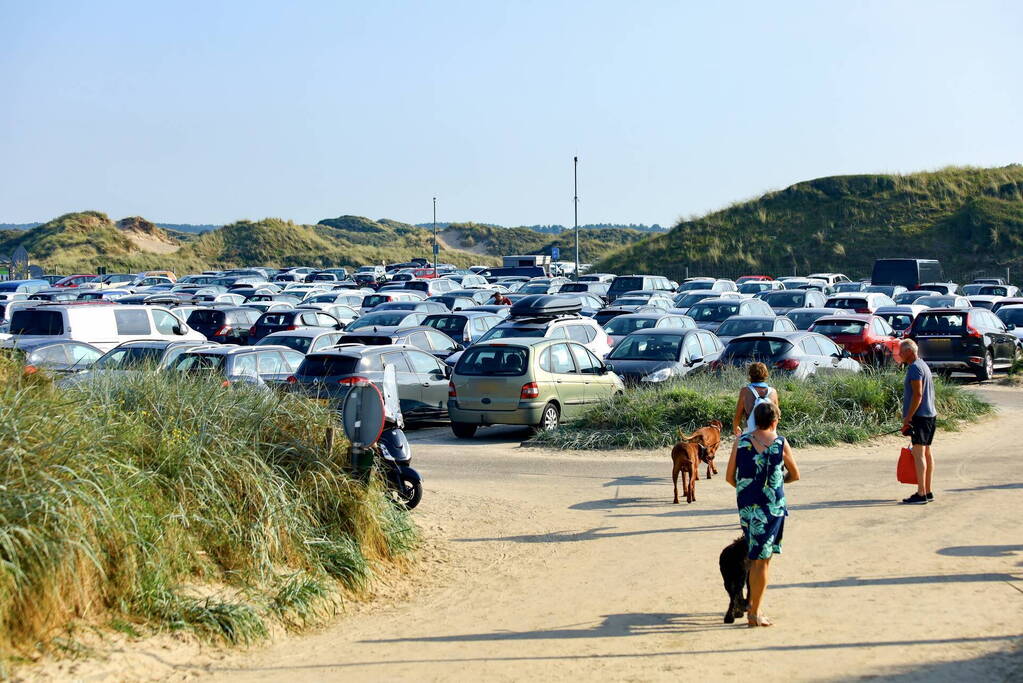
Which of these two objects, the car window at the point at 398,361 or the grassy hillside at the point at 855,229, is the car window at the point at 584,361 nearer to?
the car window at the point at 398,361

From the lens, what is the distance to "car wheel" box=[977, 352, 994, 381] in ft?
79.8

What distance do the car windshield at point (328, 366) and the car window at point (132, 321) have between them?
724 cm

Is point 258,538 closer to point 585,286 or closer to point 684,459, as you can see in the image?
point 684,459

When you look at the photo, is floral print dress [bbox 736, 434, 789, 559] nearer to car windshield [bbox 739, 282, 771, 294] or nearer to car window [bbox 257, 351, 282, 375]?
car window [bbox 257, 351, 282, 375]

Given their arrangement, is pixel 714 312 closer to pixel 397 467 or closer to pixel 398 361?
pixel 398 361

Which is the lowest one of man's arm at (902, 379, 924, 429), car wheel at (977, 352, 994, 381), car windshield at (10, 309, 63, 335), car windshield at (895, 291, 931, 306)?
car wheel at (977, 352, 994, 381)

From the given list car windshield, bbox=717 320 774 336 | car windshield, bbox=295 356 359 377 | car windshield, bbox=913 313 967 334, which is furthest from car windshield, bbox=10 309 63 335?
car windshield, bbox=913 313 967 334

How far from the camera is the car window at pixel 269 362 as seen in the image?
1738 cm

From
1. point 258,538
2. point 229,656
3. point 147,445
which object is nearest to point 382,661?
point 229,656

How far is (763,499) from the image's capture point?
24.8 feet

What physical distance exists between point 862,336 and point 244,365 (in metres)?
13.1

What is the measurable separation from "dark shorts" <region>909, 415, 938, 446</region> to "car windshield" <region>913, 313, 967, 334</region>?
46.0 feet

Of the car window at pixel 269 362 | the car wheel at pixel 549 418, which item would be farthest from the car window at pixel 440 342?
the car wheel at pixel 549 418

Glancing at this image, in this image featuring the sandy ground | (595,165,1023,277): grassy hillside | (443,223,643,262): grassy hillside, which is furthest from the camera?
(443,223,643,262): grassy hillside
